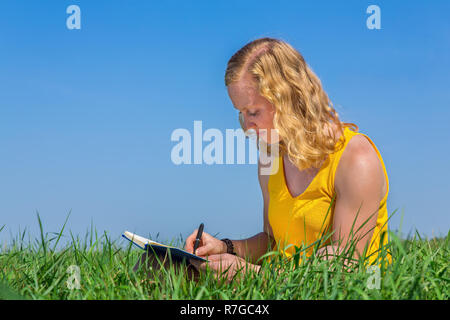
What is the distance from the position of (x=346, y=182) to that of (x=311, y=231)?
1.44 feet

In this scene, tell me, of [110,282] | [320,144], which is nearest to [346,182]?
[320,144]

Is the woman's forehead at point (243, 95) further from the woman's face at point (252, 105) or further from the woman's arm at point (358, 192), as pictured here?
the woman's arm at point (358, 192)

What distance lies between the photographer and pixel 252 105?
3064 millimetres

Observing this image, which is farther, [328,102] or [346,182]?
[328,102]

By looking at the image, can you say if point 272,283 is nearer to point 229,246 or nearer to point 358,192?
point 358,192

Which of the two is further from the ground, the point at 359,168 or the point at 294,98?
the point at 294,98

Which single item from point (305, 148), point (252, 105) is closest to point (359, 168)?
point (305, 148)

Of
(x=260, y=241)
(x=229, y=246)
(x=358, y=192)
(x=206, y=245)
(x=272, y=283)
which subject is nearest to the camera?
(x=272, y=283)

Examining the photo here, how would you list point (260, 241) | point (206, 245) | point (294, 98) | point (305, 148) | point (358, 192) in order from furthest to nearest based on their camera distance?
1. point (260, 241)
2. point (206, 245)
3. point (294, 98)
4. point (305, 148)
5. point (358, 192)

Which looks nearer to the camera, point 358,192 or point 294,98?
point 358,192

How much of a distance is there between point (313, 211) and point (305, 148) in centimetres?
41

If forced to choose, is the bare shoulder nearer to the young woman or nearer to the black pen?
the young woman

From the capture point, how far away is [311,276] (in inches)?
86.0
